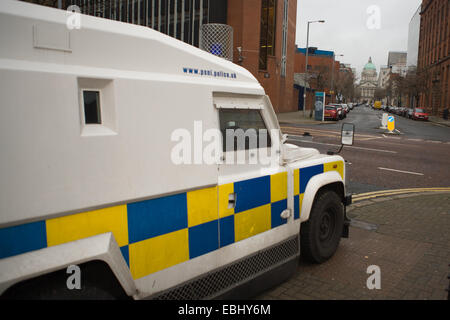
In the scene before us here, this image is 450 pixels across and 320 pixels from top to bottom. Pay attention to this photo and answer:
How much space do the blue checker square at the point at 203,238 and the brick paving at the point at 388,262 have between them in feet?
3.40

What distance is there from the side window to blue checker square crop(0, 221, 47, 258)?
4.89ft

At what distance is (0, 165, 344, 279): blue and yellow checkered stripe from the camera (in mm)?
1940

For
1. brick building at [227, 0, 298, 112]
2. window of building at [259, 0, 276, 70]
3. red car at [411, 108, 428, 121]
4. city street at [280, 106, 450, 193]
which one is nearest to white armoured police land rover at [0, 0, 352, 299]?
city street at [280, 106, 450, 193]

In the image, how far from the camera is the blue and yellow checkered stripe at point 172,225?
194cm

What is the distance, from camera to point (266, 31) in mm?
38438

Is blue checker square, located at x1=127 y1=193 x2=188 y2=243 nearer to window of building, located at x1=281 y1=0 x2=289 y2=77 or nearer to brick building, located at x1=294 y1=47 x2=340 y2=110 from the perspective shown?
window of building, located at x1=281 y1=0 x2=289 y2=77

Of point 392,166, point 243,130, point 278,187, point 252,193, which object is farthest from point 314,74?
point 252,193

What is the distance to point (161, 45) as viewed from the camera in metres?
2.51

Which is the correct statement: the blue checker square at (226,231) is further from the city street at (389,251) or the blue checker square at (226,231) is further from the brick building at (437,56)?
the brick building at (437,56)

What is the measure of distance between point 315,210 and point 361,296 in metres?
0.93

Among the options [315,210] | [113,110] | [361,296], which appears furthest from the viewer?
[315,210]
